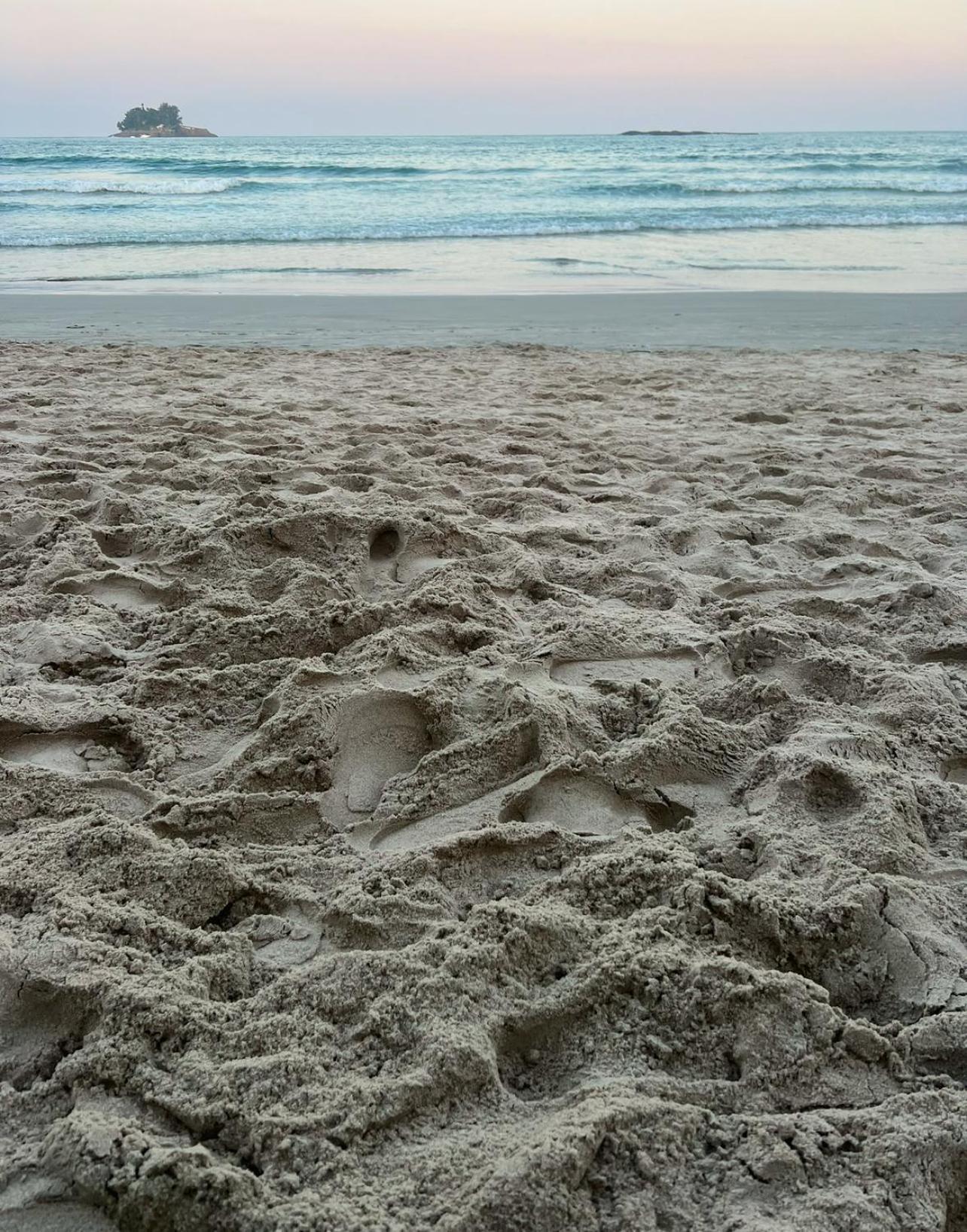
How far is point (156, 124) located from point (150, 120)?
41 cm

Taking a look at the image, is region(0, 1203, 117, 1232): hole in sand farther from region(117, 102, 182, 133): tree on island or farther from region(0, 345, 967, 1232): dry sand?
region(117, 102, 182, 133): tree on island

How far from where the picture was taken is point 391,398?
17.3 feet

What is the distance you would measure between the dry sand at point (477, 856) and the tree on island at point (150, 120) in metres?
62.8

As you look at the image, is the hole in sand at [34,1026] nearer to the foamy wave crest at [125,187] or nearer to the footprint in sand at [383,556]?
the footprint in sand at [383,556]

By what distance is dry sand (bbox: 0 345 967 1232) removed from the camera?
1.12 m

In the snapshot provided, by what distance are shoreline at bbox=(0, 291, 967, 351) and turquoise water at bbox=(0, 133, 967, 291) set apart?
116cm

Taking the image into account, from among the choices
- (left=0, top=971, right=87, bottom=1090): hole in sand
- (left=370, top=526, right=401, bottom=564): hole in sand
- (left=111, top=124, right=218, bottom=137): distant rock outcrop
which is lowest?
(left=0, top=971, right=87, bottom=1090): hole in sand

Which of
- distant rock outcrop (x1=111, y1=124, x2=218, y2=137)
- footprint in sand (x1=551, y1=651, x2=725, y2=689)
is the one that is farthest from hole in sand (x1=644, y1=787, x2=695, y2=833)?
distant rock outcrop (x1=111, y1=124, x2=218, y2=137)

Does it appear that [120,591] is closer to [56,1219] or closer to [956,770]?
[56,1219]

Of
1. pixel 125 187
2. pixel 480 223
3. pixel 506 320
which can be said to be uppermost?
pixel 125 187

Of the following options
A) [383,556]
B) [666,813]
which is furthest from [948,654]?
[383,556]

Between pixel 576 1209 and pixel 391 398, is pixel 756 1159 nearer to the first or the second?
pixel 576 1209

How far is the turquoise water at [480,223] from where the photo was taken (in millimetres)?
10969

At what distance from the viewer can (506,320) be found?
8273mm
